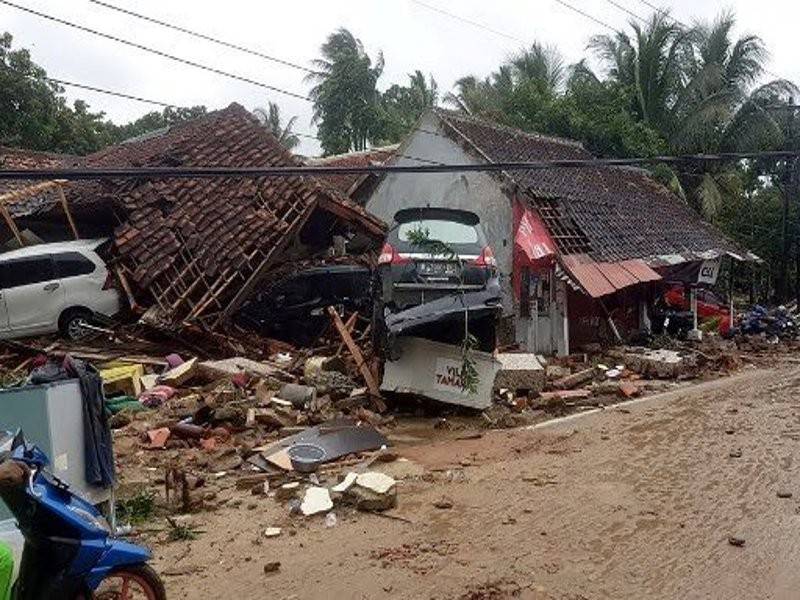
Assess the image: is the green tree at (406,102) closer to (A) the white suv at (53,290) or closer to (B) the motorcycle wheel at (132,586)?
(A) the white suv at (53,290)

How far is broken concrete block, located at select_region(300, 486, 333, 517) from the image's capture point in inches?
247

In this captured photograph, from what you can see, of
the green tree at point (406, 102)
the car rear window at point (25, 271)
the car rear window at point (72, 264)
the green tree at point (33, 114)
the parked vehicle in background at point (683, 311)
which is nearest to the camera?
the car rear window at point (25, 271)

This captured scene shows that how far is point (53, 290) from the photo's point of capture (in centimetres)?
1381

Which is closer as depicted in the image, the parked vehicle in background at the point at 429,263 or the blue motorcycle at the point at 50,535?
the blue motorcycle at the point at 50,535

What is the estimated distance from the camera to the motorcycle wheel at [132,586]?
13.0 feet

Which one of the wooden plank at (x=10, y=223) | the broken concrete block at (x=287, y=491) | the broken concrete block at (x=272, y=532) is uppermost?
the wooden plank at (x=10, y=223)

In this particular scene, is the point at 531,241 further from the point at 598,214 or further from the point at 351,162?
the point at 351,162

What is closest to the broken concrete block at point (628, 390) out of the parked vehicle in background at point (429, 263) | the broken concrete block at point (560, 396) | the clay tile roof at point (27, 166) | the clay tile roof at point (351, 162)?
the broken concrete block at point (560, 396)

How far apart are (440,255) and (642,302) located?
12.9 metres

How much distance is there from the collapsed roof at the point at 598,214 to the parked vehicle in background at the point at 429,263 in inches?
257

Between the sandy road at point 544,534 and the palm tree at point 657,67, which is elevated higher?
the palm tree at point 657,67

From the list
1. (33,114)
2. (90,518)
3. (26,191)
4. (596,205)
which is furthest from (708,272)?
(33,114)

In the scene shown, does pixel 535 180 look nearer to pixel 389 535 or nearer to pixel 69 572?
pixel 389 535

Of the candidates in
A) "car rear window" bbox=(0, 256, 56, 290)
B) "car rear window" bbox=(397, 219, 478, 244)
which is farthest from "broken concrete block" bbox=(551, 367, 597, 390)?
"car rear window" bbox=(0, 256, 56, 290)
